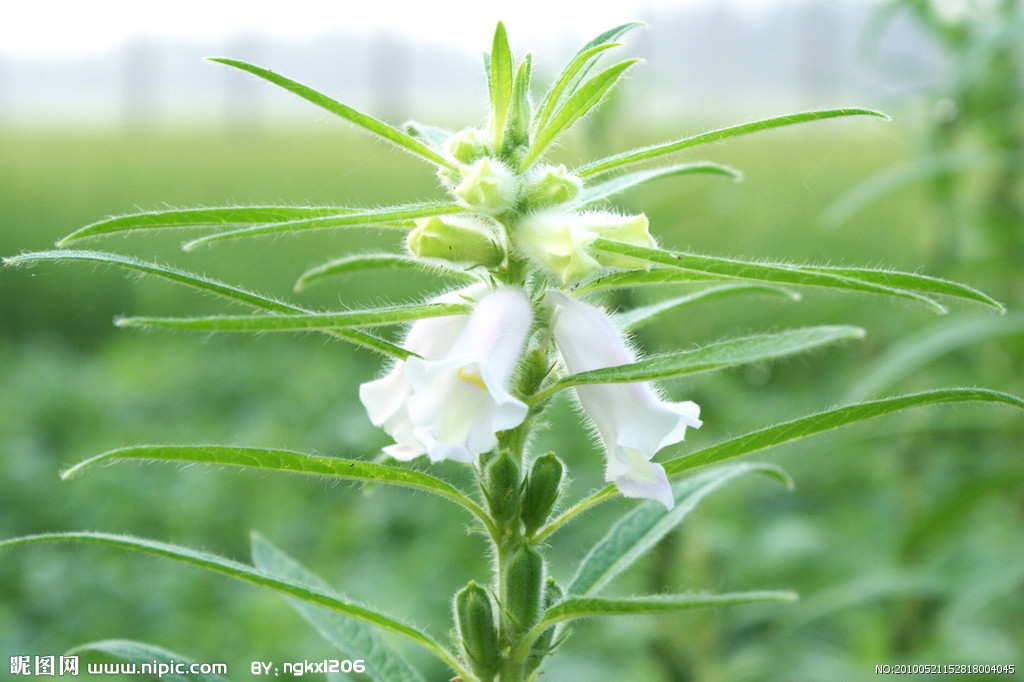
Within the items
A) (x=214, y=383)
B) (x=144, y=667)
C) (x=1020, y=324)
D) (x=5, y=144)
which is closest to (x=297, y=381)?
(x=214, y=383)

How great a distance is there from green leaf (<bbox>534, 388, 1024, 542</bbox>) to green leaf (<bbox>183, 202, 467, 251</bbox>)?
0.30 meters

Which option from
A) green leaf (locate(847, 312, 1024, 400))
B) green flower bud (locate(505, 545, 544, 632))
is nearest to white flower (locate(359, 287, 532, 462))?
green flower bud (locate(505, 545, 544, 632))

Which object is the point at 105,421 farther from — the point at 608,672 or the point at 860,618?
the point at 860,618

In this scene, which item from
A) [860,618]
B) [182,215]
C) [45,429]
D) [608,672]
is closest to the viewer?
[182,215]

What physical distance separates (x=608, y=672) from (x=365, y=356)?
4695 mm

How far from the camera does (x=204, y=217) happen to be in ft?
2.56

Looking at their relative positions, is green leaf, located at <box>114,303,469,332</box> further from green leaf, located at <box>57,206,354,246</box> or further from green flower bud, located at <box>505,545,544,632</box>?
green flower bud, located at <box>505,545,544,632</box>

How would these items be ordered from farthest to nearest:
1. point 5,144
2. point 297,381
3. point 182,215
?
point 5,144 → point 297,381 → point 182,215

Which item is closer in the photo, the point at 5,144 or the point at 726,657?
the point at 726,657

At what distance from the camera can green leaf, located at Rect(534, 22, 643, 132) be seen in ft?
2.87

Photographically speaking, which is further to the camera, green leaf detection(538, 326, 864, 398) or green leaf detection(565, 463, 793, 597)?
green leaf detection(565, 463, 793, 597)

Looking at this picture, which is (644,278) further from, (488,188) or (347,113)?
(347,113)

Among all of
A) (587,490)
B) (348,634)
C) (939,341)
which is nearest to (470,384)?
(348,634)

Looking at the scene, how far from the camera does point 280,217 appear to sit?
2.56ft
